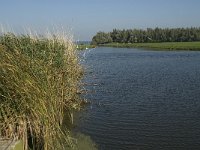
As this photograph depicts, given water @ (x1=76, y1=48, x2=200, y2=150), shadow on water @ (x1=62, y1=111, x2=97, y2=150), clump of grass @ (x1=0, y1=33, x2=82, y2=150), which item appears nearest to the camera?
clump of grass @ (x1=0, y1=33, x2=82, y2=150)

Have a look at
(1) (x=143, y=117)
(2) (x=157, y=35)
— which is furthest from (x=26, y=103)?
(2) (x=157, y=35)

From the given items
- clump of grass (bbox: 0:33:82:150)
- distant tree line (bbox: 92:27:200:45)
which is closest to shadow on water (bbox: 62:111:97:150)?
clump of grass (bbox: 0:33:82:150)

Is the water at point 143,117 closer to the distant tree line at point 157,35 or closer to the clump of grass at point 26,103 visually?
the clump of grass at point 26,103

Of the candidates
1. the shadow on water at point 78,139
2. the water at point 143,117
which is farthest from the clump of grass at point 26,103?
the water at point 143,117

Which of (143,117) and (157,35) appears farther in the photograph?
(157,35)

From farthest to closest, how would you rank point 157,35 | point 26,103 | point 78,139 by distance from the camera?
point 157,35 < point 78,139 < point 26,103

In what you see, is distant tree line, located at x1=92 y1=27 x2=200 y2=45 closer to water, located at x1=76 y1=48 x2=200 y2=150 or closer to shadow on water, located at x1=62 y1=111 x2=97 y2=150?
water, located at x1=76 y1=48 x2=200 y2=150

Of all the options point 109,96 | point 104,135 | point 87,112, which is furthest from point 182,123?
point 109,96

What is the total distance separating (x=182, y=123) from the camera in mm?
16859

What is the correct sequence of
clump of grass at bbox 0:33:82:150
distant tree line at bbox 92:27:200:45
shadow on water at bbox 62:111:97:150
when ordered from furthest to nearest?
distant tree line at bbox 92:27:200:45
shadow on water at bbox 62:111:97:150
clump of grass at bbox 0:33:82:150

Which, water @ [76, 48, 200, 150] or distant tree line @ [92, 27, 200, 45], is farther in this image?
distant tree line @ [92, 27, 200, 45]

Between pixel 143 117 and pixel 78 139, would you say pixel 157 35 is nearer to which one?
pixel 143 117

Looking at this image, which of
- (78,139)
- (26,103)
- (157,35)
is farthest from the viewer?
(157,35)

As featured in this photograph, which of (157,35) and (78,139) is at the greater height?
(157,35)
